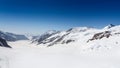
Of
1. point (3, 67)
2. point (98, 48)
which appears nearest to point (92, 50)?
point (98, 48)

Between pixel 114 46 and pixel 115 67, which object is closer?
pixel 115 67

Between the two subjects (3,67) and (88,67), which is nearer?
(3,67)

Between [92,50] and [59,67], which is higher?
[92,50]

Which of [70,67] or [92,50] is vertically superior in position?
[92,50]

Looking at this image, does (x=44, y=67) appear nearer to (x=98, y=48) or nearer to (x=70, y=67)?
(x=70, y=67)

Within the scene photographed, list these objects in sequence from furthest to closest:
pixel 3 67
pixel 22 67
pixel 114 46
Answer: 1. pixel 114 46
2. pixel 22 67
3. pixel 3 67

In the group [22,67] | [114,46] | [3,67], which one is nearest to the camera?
A: [3,67]

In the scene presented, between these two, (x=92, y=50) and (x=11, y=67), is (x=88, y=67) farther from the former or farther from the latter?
(x=92, y=50)

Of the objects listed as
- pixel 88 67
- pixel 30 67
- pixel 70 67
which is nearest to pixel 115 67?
pixel 88 67
